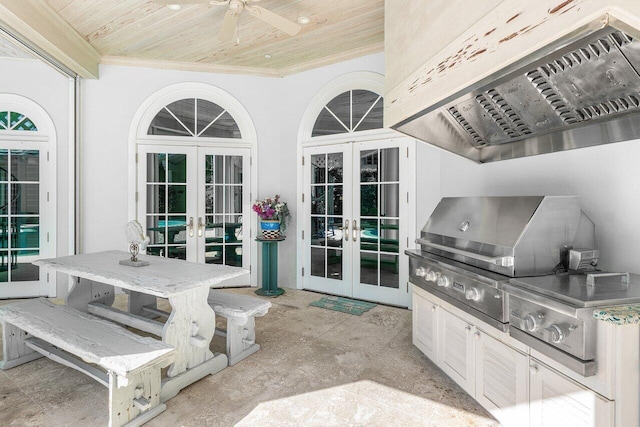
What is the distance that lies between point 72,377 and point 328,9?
3.84 metres

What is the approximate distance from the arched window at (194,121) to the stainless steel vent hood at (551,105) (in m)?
3.06

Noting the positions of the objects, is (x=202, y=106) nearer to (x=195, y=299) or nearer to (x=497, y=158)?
(x=195, y=299)

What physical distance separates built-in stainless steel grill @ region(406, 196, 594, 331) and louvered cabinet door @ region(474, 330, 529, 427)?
151 mm

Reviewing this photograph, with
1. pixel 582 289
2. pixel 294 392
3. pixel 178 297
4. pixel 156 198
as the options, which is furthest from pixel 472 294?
pixel 156 198

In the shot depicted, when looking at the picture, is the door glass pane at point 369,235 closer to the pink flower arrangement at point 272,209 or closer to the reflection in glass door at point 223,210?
the pink flower arrangement at point 272,209

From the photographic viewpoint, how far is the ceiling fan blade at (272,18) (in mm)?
2998

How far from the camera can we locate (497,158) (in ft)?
9.60

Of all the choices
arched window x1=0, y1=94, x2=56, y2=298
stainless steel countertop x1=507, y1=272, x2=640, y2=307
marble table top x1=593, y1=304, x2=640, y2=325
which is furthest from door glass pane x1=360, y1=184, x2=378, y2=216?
arched window x1=0, y1=94, x2=56, y2=298

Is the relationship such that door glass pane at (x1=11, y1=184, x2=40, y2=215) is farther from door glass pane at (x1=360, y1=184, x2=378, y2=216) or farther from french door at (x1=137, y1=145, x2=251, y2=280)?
door glass pane at (x1=360, y1=184, x2=378, y2=216)

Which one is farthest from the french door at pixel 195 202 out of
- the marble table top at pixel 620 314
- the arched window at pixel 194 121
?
the marble table top at pixel 620 314

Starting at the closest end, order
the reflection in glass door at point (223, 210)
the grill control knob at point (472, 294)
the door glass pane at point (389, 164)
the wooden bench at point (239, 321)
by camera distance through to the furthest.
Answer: the grill control knob at point (472, 294)
the wooden bench at point (239, 321)
the door glass pane at point (389, 164)
the reflection in glass door at point (223, 210)

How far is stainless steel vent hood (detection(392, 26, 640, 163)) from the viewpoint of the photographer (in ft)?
5.21

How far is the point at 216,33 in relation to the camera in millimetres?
4043

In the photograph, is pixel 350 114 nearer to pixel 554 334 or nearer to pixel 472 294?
pixel 472 294
